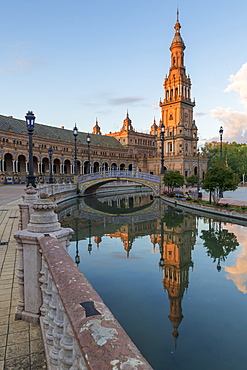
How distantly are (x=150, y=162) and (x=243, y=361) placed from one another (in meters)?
77.0

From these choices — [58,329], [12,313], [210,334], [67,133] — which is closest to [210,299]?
[210,334]

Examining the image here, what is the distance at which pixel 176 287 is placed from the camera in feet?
29.9

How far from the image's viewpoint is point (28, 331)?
13.7 feet

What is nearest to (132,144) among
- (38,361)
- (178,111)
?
(178,111)

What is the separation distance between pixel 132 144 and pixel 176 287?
83.0 m

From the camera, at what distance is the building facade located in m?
62.1

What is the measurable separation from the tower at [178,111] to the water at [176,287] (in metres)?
60.1

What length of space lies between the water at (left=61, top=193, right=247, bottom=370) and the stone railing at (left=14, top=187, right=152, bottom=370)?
323 cm

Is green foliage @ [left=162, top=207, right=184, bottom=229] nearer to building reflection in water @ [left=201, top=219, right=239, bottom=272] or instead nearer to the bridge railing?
building reflection in water @ [left=201, top=219, right=239, bottom=272]

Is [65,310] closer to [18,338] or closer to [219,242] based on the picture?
[18,338]

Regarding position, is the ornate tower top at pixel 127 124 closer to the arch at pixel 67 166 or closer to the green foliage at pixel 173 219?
the arch at pixel 67 166

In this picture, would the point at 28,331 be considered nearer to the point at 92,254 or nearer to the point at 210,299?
the point at 210,299

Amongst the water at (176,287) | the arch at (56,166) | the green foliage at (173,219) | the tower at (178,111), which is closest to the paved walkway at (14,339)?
the water at (176,287)

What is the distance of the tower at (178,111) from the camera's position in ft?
250
